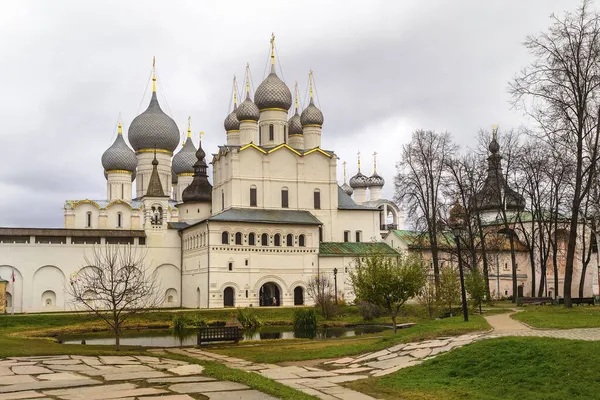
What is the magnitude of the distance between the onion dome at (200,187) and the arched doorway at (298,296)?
13.1m

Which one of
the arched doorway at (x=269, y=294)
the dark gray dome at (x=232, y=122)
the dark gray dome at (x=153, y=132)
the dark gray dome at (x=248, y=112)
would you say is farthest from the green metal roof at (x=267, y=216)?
the dark gray dome at (x=153, y=132)

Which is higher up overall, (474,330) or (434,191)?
(434,191)

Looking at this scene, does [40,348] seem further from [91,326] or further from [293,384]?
[91,326]

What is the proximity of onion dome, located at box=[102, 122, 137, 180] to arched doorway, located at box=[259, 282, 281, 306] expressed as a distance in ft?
66.2

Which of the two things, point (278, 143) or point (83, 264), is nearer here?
point (83, 264)

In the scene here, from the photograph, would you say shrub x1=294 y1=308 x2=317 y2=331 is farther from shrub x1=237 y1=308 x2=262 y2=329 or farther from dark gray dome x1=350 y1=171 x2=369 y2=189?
dark gray dome x1=350 y1=171 x2=369 y2=189

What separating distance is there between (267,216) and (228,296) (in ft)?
21.9

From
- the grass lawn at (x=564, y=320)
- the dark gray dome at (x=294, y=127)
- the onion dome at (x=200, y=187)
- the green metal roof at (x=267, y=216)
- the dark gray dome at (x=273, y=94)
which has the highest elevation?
the dark gray dome at (x=273, y=94)

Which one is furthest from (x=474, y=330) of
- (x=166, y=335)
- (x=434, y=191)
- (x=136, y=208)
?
(x=136, y=208)

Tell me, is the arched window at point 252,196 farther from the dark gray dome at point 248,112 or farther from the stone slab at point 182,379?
the stone slab at point 182,379

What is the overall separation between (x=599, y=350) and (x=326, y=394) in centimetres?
492

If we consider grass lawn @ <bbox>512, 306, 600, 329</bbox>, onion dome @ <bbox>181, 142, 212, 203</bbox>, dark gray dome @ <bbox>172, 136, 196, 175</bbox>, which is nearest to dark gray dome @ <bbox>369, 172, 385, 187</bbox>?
dark gray dome @ <bbox>172, 136, 196, 175</bbox>

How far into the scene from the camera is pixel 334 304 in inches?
1608

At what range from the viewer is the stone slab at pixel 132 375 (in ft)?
44.5
